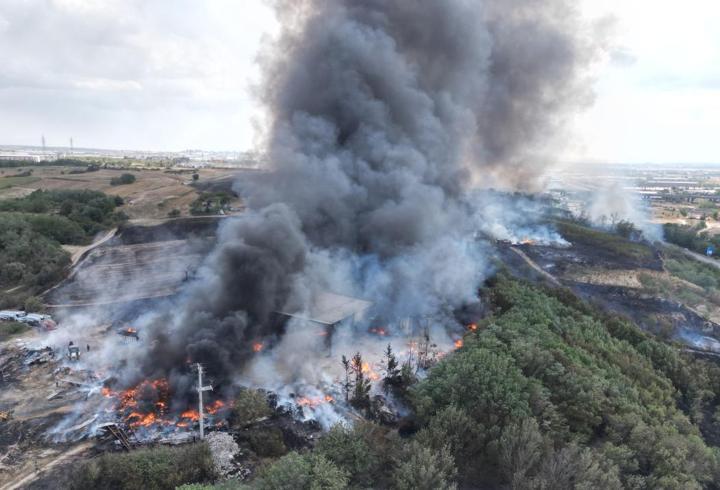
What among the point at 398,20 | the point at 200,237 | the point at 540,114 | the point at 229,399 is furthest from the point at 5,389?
the point at 540,114

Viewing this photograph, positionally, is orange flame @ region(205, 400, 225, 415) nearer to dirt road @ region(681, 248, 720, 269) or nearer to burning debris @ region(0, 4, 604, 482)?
burning debris @ region(0, 4, 604, 482)

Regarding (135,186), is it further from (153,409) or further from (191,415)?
(191,415)

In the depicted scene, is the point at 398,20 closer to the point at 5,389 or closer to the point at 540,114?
the point at 540,114

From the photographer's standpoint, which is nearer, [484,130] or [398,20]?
[398,20]

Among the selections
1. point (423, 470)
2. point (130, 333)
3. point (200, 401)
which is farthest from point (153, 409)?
point (423, 470)

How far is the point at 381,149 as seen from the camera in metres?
36.9

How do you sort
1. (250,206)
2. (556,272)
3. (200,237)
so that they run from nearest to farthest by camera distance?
(250,206), (556,272), (200,237)

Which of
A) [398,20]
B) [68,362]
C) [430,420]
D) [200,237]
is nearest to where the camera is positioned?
[430,420]

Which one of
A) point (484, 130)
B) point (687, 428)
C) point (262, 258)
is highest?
point (484, 130)

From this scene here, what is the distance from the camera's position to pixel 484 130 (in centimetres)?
4859

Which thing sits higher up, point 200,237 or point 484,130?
point 484,130

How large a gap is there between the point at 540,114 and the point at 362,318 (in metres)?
31.1

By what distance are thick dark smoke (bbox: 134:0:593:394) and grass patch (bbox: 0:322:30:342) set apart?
379 inches

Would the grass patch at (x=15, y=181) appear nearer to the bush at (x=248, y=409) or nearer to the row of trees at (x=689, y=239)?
the bush at (x=248, y=409)
